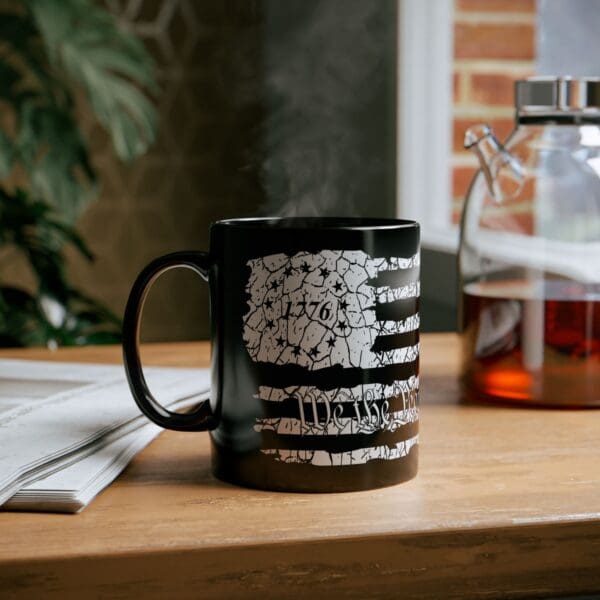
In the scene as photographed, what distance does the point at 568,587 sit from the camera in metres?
0.48

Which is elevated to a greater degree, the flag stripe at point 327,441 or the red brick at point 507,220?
the red brick at point 507,220

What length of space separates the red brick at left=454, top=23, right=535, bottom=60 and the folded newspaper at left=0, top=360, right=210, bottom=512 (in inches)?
49.1

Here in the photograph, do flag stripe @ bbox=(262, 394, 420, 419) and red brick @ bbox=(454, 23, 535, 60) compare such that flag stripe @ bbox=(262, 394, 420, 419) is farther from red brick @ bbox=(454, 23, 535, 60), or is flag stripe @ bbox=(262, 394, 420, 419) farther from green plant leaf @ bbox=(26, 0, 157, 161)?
red brick @ bbox=(454, 23, 535, 60)

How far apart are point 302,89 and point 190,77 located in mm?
466

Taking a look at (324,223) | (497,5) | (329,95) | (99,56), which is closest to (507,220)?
(324,223)

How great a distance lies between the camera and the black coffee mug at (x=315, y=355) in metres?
0.51

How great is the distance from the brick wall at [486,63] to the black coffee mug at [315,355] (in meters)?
1.39

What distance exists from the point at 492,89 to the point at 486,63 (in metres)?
0.05

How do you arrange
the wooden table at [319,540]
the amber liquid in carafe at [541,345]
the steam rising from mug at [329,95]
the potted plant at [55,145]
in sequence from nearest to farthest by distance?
1. the wooden table at [319,540]
2. the amber liquid in carafe at [541,345]
3. the potted plant at [55,145]
4. the steam rising from mug at [329,95]

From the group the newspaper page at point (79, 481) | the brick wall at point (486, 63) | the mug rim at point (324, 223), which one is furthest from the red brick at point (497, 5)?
the newspaper page at point (79, 481)

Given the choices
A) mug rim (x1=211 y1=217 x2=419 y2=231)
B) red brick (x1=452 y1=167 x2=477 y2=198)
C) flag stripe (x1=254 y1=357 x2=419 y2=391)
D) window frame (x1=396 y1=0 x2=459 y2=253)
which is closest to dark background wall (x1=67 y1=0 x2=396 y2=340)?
window frame (x1=396 y1=0 x2=459 y2=253)

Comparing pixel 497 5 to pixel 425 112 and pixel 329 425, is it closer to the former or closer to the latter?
pixel 425 112

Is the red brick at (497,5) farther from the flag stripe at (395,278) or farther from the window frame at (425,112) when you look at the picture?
the flag stripe at (395,278)

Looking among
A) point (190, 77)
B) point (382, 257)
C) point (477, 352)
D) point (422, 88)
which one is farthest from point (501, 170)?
point (190, 77)
